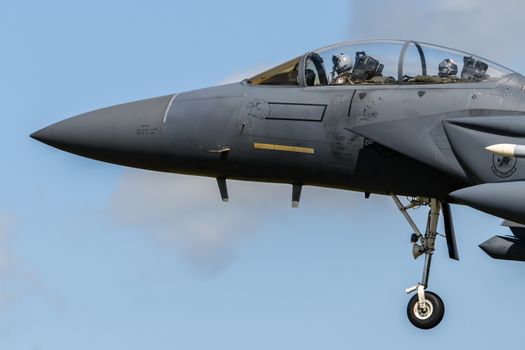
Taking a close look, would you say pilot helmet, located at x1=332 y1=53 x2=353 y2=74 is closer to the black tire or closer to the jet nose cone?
the jet nose cone

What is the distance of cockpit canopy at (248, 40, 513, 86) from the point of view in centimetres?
2145

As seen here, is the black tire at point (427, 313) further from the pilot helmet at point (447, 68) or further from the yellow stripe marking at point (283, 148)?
the pilot helmet at point (447, 68)

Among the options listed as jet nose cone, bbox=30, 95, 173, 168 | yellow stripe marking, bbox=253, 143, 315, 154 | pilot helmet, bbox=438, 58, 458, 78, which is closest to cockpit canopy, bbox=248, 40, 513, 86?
pilot helmet, bbox=438, 58, 458, 78

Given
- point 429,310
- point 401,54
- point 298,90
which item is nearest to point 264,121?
point 298,90

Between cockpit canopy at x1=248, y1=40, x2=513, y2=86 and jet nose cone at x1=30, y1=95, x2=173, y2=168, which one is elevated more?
cockpit canopy at x1=248, y1=40, x2=513, y2=86

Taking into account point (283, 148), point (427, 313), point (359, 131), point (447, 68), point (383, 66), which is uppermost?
point (447, 68)

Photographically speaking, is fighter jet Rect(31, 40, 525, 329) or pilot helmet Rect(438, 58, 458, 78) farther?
pilot helmet Rect(438, 58, 458, 78)

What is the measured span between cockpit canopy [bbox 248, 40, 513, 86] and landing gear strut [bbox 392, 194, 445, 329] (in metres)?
1.69

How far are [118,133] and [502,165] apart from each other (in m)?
5.69

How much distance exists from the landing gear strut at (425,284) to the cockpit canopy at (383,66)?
169 centimetres

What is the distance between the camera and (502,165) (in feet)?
65.9

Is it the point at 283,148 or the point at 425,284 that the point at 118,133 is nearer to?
the point at 283,148

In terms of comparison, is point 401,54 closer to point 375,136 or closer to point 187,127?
point 375,136

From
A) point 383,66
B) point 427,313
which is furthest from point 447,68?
point 427,313
